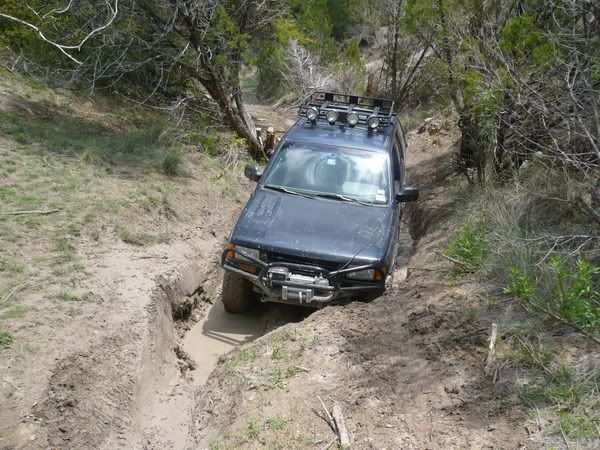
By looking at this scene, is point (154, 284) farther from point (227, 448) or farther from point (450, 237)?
point (450, 237)

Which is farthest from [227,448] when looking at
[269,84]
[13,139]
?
[269,84]

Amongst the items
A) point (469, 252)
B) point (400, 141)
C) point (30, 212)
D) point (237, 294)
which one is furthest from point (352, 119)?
point (30, 212)

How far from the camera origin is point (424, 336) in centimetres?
451

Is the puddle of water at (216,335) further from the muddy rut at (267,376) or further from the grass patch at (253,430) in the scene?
the grass patch at (253,430)

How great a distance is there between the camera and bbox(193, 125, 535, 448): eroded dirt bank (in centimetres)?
351

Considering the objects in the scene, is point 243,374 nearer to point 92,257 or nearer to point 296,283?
point 296,283

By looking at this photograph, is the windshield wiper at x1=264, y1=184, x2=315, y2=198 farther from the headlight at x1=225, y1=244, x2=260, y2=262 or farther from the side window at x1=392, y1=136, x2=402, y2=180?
the side window at x1=392, y1=136, x2=402, y2=180

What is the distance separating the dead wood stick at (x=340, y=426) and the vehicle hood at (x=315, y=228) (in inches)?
64.5

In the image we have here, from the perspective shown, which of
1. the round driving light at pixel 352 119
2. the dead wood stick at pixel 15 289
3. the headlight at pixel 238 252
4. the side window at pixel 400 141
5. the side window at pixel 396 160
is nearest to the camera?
the dead wood stick at pixel 15 289

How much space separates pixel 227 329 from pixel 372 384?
226 centimetres

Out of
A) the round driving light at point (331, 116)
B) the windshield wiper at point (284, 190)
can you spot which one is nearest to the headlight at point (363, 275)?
the windshield wiper at point (284, 190)

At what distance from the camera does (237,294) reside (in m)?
5.70

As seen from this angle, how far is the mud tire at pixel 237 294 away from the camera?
18.4ft

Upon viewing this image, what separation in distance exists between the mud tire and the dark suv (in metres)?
0.01
